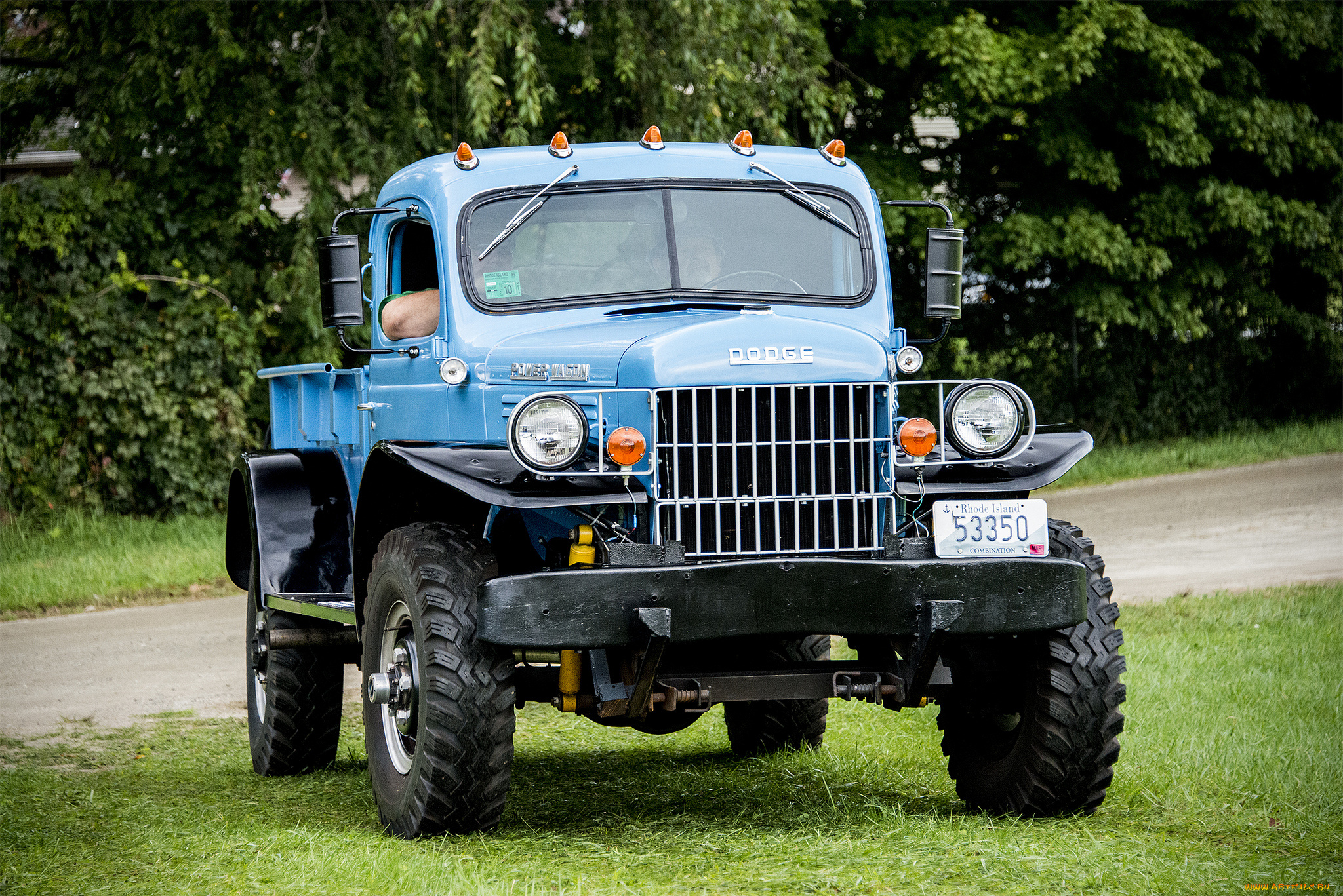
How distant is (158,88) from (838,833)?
10.8m

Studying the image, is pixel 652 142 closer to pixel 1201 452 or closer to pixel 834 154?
pixel 834 154

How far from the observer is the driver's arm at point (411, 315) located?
20.0 feet

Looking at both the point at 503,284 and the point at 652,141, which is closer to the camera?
the point at 503,284

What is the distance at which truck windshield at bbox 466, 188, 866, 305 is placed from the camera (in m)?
5.87

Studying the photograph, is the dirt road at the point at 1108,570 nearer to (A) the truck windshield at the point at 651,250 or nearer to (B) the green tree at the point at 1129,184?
(B) the green tree at the point at 1129,184

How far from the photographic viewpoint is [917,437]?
497cm

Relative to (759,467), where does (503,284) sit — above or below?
above

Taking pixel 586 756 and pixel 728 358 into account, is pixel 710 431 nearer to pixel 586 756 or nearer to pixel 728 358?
pixel 728 358

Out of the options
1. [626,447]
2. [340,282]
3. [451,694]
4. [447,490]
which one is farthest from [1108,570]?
[451,694]

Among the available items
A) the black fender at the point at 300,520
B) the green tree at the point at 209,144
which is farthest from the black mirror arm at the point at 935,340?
the green tree at the point at 209,144

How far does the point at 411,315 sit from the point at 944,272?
2187 millimetres

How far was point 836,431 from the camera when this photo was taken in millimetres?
5004

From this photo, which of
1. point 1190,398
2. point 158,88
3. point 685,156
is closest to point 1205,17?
point 1190,398

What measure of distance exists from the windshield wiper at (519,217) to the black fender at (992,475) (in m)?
1.88
